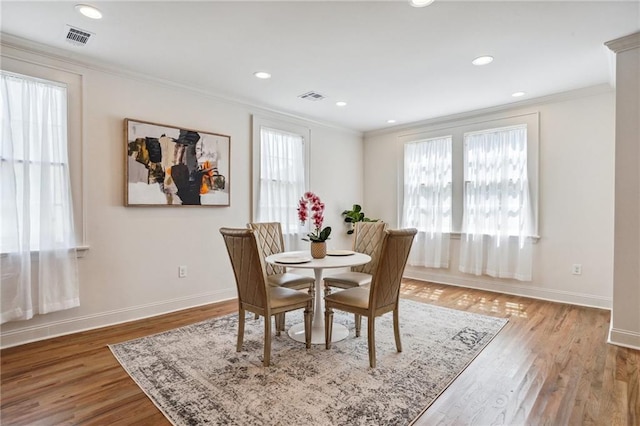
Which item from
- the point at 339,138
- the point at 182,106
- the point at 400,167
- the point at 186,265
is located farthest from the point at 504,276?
the point at 182,106

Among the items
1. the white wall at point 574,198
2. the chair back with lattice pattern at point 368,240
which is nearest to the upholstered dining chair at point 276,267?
the chair back with lattice pattern at point 368,240

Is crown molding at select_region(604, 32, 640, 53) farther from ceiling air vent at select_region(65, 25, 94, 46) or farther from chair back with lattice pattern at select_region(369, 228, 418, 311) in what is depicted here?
ceiling air vent at select_region(65, 25, 94, 46)

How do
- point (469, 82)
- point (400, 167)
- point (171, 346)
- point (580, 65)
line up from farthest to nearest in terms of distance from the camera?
point (400, 167)
point (469, 82)
point (580, 65)
point (171, 346)

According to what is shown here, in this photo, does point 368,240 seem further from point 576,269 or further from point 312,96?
point 576,269

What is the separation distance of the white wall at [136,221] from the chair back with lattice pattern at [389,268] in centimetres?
239

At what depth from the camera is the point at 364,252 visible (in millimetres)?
3637

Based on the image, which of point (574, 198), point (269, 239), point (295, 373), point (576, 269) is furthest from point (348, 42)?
point (576, 269)

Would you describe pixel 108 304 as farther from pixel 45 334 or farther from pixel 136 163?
pixel 136 163

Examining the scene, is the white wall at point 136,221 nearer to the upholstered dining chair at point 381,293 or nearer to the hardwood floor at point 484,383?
the hardwood floor at point 484,383

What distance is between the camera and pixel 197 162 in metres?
3.85

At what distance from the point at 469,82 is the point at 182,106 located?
128 inches

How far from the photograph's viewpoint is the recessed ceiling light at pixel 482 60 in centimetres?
302

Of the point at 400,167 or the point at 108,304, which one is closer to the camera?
the point at 108,304

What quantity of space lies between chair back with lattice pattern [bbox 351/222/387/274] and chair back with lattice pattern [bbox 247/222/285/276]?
86 centimetres
